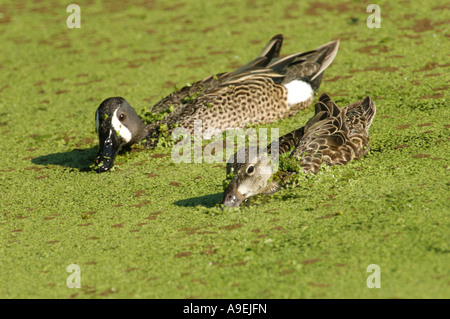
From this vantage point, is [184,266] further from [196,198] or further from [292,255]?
[196,198]

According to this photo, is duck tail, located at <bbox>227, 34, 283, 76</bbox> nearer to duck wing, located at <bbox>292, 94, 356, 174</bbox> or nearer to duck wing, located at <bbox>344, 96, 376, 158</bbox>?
duck wing, located at <bbox>344, 96, 376, 158</bbox>

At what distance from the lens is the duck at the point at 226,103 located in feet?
22.8

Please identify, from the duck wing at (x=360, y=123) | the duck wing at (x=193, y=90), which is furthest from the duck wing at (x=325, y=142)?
the duck wing at (x=193, y=90)

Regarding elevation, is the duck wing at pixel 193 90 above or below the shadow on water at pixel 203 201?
above

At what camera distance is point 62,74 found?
992cm

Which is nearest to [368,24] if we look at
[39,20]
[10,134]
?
[10,134]

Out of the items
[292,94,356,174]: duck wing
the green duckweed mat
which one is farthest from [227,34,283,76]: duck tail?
[292,94,356,174]: duck wing

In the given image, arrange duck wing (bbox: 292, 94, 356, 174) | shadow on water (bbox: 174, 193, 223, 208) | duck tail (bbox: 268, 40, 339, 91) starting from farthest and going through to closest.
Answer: duck tail (bbox: 268, 40, 339, 91) → duck wing (bbox: 292, 94, 356, 174) → shadow on water (bbox: 174, 193, 223, 208)

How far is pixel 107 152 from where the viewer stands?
264 inches

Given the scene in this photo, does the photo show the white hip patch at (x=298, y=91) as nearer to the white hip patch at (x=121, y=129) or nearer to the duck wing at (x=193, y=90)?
the duck wing at (x=193, y=90)

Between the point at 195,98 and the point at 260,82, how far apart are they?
900 millimetres

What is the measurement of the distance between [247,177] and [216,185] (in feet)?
2.18

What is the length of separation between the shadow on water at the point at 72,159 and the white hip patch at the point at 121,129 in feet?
1.44

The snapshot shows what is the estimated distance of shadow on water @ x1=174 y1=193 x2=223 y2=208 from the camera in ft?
17.7
